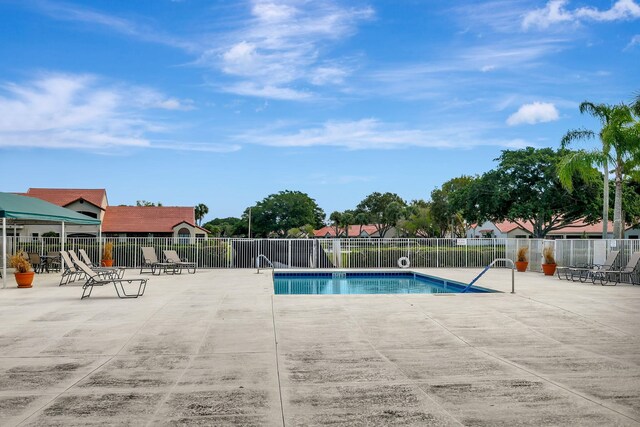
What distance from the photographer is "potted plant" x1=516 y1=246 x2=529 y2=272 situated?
2291 cm

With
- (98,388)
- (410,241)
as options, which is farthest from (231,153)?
(98,388)

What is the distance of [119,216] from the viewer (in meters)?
47.3

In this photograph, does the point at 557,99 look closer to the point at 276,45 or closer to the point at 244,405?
Result: the point at 276,45

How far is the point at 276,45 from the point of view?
20359mm

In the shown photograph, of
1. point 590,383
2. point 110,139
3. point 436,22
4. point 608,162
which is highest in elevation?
point 436,22

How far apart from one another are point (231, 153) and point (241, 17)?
1853 cm

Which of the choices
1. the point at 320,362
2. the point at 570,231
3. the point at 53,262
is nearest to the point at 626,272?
the point at 320,362

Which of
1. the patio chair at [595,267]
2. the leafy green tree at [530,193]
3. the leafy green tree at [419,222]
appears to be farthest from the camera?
the leafy green tree at [419,222]

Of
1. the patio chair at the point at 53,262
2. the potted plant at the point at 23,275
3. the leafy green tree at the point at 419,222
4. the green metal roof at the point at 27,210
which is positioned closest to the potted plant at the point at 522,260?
the green metal roof at the point at 27,210

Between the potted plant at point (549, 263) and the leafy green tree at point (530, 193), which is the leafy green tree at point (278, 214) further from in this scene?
the potted plant at point (549, 263)

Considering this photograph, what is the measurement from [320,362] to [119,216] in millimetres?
43910

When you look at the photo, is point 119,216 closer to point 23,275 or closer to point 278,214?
point 23,275

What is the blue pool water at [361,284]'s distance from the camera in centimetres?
1844

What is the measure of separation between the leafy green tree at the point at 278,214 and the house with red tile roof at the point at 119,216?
3413cm
